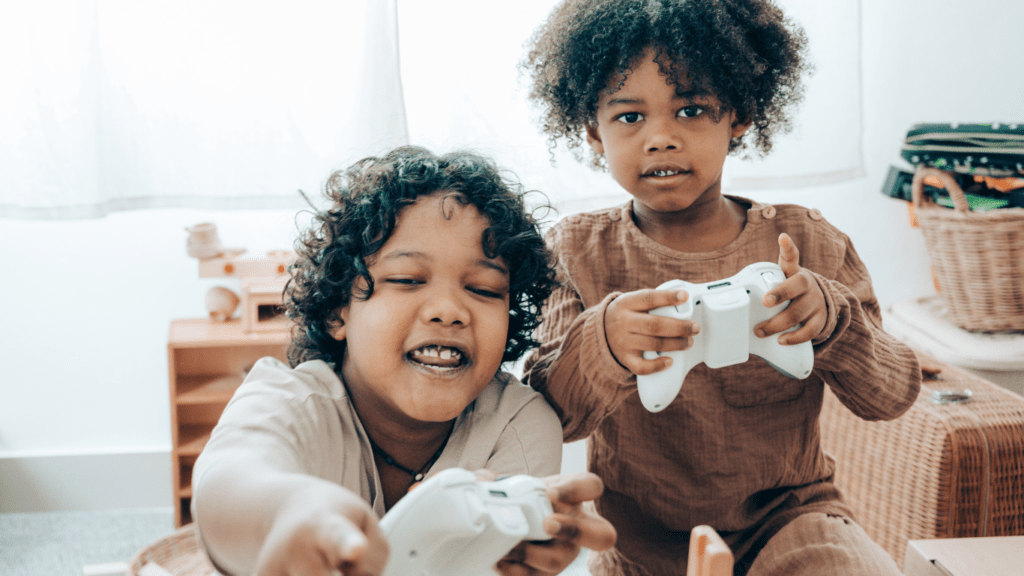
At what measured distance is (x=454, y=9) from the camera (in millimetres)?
1350

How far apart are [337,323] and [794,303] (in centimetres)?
42

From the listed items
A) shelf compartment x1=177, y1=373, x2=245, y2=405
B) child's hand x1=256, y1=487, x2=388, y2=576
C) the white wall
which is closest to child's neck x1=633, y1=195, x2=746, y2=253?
child's hand x1=256, y1=487, x2=388, y2=576

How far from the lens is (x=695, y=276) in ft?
2.81

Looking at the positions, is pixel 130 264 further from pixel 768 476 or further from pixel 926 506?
pixel 926 506

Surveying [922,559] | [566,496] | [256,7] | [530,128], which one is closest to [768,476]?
[922,559]

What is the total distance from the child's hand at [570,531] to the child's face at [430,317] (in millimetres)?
168

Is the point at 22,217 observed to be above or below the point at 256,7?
below

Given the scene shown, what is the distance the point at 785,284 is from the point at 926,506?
513 millimetres

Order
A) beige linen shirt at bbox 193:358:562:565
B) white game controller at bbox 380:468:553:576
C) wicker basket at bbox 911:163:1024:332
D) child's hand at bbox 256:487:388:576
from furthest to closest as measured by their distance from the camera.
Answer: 1. wicker basket at bbox 911:163:1024:332
2. beige linen shirt at bbox 193:358:562:565
3. white game controller at bbox 380:468:553:576
4. child's hand at bbox 256:487:388:576

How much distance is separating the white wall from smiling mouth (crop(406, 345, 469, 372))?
0.93m

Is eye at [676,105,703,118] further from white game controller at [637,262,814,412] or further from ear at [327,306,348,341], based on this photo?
ear at [327,306,348,341]

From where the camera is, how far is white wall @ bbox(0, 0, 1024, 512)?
155cm

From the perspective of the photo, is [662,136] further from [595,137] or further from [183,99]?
[183,99]

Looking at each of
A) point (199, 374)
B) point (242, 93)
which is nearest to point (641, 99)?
point (242, 93)
